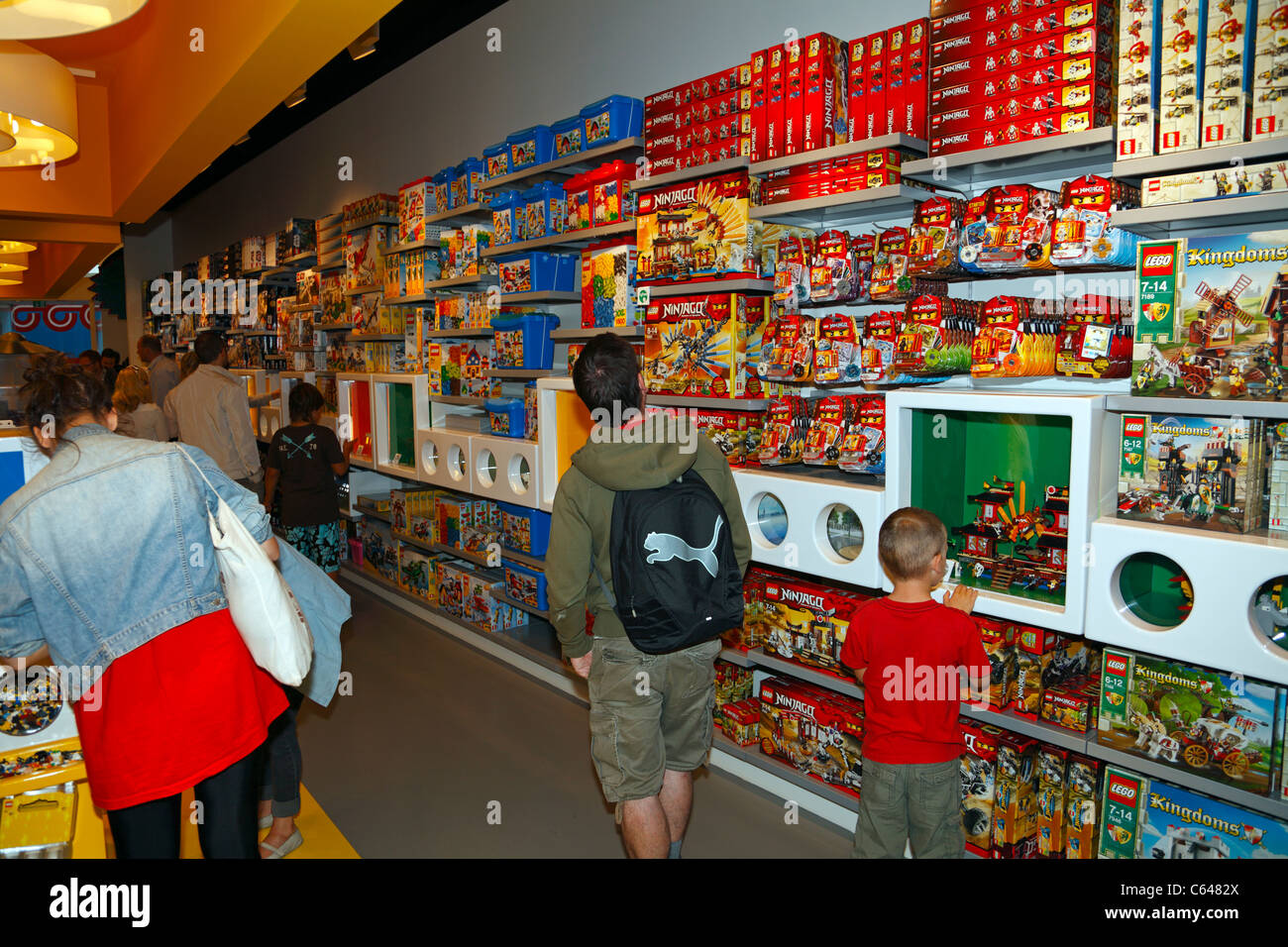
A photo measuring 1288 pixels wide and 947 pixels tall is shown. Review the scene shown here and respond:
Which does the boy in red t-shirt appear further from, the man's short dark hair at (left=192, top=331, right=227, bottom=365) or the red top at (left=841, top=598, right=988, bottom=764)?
the man's short dark hair at (left=192, top=331, right=227, bottom=365)

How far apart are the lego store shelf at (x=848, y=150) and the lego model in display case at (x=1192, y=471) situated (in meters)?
1.11

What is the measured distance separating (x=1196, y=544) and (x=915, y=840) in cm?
108

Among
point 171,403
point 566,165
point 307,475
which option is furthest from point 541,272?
point 171,403

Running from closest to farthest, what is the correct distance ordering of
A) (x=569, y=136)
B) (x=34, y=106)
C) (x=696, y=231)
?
1. (x=696, y=231)
2. (x=34, y=106)
3. (x=569, y=136)

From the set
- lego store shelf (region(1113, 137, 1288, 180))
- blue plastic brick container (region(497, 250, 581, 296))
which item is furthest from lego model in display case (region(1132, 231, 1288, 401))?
blue plastic brick container (region(497, 250, 581, 296))

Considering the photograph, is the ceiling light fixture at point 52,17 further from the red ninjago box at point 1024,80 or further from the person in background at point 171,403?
the person in background at point 171,403

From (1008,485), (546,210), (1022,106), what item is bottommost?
(1008,485)

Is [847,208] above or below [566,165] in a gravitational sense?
below

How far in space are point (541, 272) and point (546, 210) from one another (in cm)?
33

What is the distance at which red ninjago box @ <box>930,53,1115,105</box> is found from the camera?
2475 millimetres

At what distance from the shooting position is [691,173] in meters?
3.62

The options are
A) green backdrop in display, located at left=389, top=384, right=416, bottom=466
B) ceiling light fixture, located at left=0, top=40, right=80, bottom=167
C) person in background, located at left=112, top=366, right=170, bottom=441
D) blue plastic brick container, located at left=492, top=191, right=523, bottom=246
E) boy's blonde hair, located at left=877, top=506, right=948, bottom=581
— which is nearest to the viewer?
boy's blonde hair, located at left=877, top=506, right=948, bottom=581

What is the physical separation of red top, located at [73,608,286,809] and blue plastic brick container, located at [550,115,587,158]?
313 centimetres

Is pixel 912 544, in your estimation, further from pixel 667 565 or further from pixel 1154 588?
pixel 1154 588
